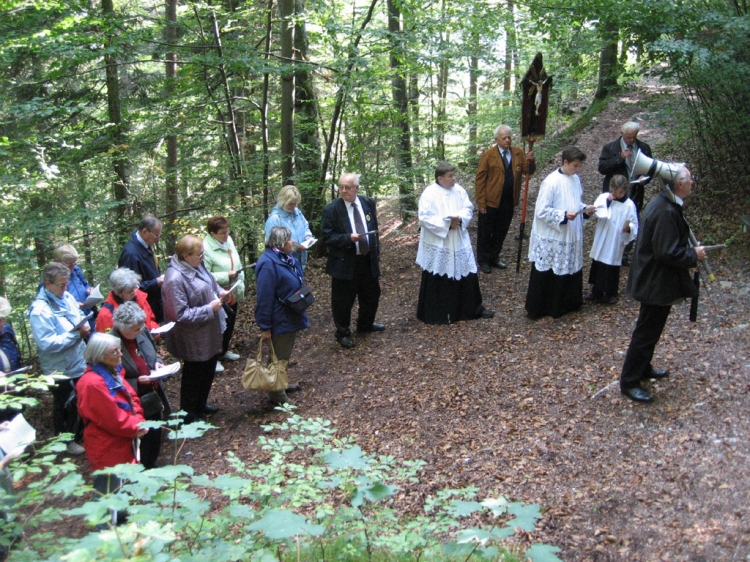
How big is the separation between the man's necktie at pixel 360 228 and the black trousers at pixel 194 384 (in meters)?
2.19

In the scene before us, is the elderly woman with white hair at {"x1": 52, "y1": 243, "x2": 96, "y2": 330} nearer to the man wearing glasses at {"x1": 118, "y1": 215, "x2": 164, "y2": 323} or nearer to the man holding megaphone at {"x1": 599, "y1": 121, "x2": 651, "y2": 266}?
the man wearing glasses at {"x1": 118, "y1": 215, "x2": 164, "y2": 323}

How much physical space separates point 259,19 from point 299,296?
263 inches

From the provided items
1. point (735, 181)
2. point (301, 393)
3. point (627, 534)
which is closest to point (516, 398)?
point (627, 534)

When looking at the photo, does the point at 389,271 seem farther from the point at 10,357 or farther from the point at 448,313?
the point at 10,357

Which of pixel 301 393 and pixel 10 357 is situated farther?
pixel 301 393

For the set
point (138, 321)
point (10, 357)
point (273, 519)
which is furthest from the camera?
point (10, 357)

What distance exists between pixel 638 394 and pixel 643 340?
1.67 ft

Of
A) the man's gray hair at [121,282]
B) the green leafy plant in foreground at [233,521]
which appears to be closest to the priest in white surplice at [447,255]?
the man's gray hair at [121,282]

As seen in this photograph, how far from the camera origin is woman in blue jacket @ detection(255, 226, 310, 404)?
18.3ft

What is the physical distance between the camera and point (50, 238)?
8.09m

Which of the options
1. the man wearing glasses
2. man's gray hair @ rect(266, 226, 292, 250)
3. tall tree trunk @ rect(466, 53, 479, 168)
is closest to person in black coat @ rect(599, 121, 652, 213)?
tall tree trunk @ rect(466, 53, 479, 168)

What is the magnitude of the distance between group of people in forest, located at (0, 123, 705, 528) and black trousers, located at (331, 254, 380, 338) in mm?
18

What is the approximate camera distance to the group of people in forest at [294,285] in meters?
4.39

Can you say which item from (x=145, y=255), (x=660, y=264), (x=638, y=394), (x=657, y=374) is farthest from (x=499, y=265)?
(x=145, y=255)
